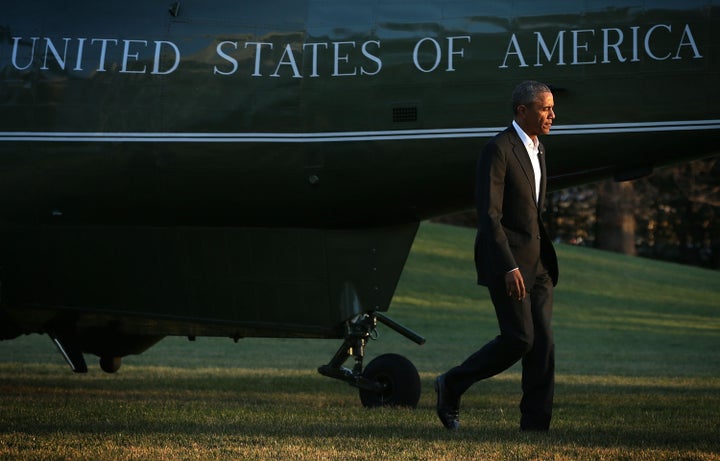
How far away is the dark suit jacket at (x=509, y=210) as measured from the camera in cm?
657

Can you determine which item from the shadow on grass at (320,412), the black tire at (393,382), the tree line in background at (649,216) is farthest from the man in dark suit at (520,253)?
the tree line in background at (649,216)

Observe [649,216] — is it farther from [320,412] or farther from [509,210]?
[509,210]

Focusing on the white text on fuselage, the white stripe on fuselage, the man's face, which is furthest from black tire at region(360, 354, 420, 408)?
the man's face

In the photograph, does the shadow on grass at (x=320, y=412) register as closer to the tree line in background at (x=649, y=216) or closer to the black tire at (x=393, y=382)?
the black tire at (x=393, y=382)

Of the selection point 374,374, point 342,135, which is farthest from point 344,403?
point 342,135

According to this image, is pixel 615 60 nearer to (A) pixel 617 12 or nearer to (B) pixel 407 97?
(A) pixel 617 12

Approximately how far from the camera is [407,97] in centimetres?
880

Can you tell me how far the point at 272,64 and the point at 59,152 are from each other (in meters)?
1.85

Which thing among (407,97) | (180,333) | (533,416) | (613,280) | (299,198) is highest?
(613,280)

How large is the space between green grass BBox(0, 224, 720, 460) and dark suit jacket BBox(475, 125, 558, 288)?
3.25 feet

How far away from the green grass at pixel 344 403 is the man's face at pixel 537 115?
175 cm

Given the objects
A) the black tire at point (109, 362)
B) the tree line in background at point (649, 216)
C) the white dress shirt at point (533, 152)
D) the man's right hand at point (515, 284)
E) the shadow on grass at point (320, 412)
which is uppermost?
the tree line in background at point (649, 216)

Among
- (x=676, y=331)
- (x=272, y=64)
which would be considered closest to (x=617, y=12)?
(x=272, y=64)

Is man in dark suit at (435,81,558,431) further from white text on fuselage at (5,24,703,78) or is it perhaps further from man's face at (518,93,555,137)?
white text on fuselage at (5,24,703,78)
